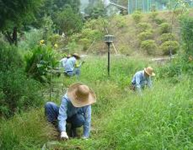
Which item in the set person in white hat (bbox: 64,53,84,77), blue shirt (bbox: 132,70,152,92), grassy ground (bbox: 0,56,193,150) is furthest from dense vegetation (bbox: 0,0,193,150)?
person in white hat (bbox: 64,53,84,77)

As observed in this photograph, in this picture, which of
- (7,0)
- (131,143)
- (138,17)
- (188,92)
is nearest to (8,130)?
(131,143)

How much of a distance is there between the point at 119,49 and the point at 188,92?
13.6 metres

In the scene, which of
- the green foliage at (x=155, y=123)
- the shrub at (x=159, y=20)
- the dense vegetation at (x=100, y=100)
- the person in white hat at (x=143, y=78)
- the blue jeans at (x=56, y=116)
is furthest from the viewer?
the shrub at (x=159, y=20)

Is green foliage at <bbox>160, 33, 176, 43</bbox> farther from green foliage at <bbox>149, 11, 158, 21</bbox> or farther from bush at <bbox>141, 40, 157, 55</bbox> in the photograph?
green foliage at <bbox>149, 11, 158, 21</bbox>

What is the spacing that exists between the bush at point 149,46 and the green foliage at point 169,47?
38 centimetres

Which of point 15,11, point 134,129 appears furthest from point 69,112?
point 15,11

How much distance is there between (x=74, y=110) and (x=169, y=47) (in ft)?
42.5

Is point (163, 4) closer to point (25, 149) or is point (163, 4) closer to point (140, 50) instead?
point (140, 50)

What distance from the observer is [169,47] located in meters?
17.8

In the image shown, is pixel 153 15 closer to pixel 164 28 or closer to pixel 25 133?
pixel 164 28

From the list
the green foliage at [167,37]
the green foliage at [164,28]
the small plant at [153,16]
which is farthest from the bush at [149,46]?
the small plant at [153,16]

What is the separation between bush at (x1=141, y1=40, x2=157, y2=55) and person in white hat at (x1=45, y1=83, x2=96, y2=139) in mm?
13214

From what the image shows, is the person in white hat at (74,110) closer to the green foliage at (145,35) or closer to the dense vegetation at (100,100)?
the dense vegetation at (100,100)

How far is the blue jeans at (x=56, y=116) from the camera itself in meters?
5.63
